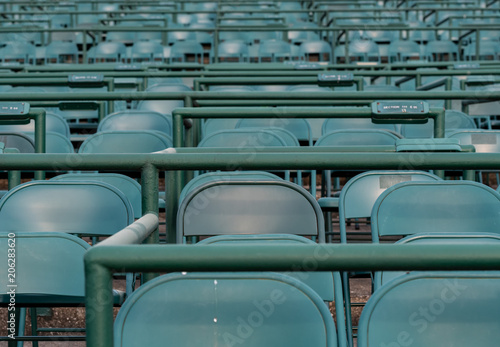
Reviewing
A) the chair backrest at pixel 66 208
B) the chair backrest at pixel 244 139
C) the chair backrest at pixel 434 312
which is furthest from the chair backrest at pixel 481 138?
the chair backrest at pixel 434 312

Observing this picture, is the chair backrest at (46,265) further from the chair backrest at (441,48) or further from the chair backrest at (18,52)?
the chair backrest at (441,48)

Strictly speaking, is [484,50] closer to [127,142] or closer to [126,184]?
[127,142]

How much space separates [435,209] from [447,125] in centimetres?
303

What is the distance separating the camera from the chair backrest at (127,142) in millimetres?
3975

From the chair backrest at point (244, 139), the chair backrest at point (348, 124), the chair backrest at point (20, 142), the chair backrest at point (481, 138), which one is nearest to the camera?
the chair backrest at point (244, 139)

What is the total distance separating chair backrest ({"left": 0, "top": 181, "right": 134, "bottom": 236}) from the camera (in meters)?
2.58

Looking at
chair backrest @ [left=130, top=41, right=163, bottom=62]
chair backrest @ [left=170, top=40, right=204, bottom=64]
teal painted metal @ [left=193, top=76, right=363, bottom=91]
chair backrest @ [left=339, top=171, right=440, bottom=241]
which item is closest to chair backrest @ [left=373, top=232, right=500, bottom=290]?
chair backrest @ [left=339, top=171, right=440, bottom=241]

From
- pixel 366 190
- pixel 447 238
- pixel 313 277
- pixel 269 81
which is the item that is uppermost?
pixel 269 81

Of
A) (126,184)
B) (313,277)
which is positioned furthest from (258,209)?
(126,184)

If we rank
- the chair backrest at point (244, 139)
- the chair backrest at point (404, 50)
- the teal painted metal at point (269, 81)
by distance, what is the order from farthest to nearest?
the chair backrest at point (404, 50), the teal painted metal at point (269, 81), the chair backrest at point (244, 139)

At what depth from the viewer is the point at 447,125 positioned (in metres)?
5.38

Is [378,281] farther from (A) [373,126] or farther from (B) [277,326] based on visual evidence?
(A) [373,126]

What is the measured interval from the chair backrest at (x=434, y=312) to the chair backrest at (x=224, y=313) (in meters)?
0.12

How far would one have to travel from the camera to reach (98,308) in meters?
1.23
